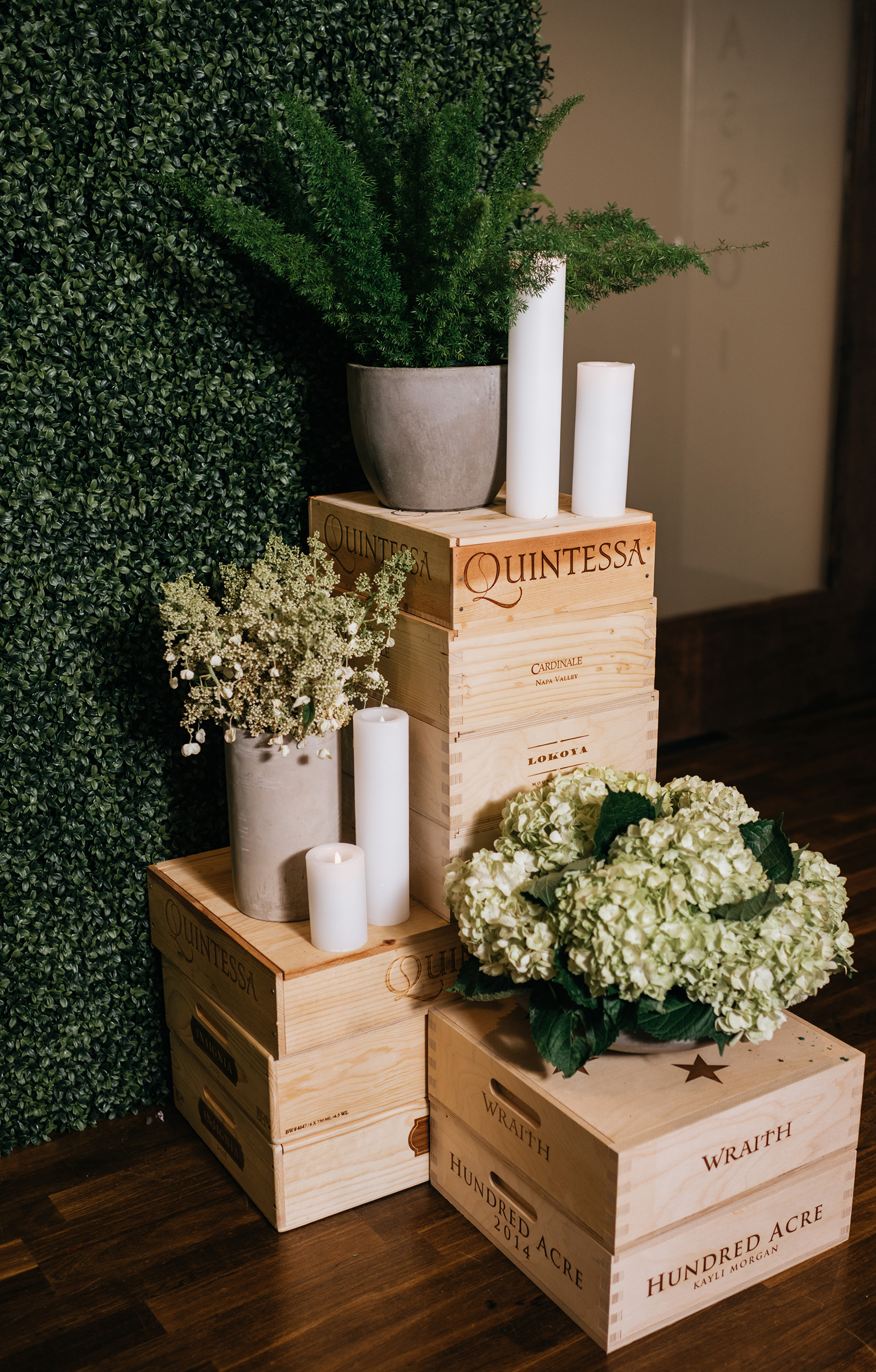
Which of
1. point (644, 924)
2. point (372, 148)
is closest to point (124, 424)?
point (372, 148)

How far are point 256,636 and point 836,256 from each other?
2.88 meters

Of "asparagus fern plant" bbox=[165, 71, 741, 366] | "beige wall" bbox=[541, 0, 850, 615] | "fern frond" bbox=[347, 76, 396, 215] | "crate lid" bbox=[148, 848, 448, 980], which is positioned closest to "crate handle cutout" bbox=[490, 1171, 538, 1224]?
"crate lid" bbox=[148, 848, 448, 980]

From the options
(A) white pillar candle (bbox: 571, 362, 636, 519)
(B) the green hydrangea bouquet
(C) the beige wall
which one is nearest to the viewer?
(B) the green hydrangea bouquet

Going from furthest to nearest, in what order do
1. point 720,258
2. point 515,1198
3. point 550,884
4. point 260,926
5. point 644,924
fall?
point 720,258
point 260,926
point 515,1198
point 550,884
point 644,924

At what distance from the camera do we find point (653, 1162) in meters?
1.43

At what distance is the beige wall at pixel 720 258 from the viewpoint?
10.6ft

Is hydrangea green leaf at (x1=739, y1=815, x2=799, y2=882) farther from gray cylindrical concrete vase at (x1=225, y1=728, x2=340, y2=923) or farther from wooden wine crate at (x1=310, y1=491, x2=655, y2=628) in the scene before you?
gray cylindrical concrete vase at (x1=225, y1=728, x2=340, y2=923)

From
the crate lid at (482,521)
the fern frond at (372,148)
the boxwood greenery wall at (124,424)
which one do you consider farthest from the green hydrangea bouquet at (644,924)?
the fern frond at (372,148)

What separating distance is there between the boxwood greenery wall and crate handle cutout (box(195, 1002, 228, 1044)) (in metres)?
0.17

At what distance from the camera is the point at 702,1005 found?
148cm

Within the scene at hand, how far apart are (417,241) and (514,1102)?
3.80 ft

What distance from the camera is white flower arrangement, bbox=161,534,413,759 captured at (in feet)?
5.26

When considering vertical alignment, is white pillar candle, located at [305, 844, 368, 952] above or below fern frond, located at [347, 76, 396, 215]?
below

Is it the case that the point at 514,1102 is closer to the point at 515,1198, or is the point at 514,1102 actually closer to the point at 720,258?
the point at 515,1198
